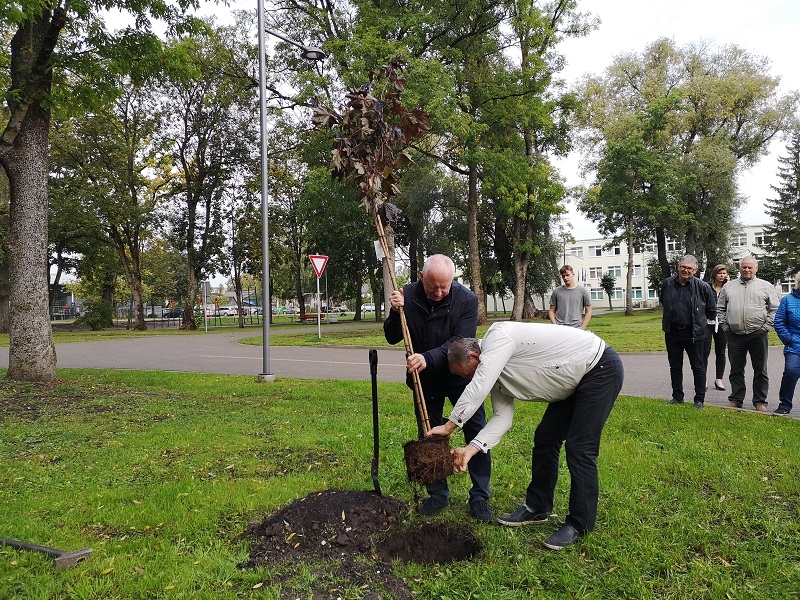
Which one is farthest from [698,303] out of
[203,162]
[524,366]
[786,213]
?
[786,213]

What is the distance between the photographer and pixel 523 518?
3.92 m

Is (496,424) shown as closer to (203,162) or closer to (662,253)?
(203,162)

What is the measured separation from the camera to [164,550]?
3.51 metres

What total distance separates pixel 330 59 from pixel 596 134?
26065mm

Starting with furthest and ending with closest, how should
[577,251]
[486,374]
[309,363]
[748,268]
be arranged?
[577,251] → [309,363] → [748,268] → [486,374]

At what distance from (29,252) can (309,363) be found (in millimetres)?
6596

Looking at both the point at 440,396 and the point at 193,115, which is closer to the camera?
the point at 440,396

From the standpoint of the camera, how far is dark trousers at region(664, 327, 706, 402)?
24.1ft

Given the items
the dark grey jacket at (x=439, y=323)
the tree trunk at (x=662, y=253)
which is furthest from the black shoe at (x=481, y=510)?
the tree trunk at (x=662, y=253)

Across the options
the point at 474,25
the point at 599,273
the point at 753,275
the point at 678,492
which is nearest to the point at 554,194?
the point at 474,25

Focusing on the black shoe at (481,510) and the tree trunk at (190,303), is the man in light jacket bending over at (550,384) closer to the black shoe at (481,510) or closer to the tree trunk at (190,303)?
the black shoe at (481,510)

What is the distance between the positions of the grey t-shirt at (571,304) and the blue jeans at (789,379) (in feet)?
8.42

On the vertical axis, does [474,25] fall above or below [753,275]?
above

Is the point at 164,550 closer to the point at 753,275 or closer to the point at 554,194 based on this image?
the point at 753,275
